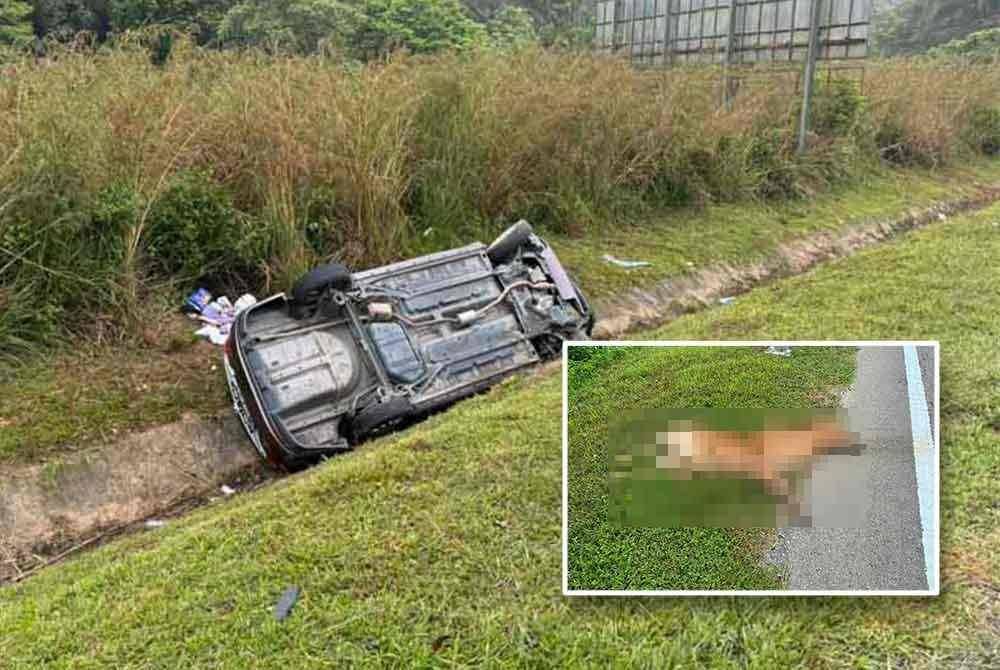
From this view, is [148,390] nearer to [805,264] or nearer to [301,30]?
[805,264]

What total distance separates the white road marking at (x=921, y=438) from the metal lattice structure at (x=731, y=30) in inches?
380

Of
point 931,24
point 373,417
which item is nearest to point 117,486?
point 373,417

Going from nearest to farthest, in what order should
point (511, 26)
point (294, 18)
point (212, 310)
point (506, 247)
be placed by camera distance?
point (506, 247) < point (212, 310) < point (294, 18) < point (511, 26)

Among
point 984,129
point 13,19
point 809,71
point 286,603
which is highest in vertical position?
point 13,19

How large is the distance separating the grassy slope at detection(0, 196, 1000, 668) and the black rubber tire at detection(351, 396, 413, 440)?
59cm

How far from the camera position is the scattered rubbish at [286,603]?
2.40m

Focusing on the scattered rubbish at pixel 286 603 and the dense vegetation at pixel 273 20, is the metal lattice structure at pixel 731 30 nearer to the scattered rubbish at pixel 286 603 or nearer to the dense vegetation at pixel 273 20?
the dense vegetation at pixel 273 20

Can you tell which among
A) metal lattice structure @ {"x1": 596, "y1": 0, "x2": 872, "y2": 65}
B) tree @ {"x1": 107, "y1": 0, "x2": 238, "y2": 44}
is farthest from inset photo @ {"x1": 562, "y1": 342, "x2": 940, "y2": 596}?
tree @ {"x1": 107, "y1": 0, "x2": 238, "y2": 44}

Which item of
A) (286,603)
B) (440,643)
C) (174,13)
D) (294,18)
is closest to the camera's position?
(440,643)

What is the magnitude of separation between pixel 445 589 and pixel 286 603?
442 millimetres

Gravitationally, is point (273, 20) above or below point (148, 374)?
above

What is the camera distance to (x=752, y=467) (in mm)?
1806

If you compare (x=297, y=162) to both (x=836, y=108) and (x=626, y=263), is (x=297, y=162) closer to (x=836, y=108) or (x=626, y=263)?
(x=626, y=263)

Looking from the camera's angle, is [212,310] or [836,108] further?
[836,108]
